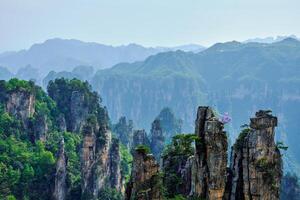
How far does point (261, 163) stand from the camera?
28.2 meters

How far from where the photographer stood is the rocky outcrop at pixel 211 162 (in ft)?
92.2

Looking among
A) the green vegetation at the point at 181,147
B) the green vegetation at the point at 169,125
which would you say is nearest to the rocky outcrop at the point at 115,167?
the green vegetation at the point at 181,147

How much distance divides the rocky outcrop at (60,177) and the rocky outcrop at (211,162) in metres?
29.4

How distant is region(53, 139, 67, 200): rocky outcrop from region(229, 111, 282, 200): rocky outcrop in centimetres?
3063

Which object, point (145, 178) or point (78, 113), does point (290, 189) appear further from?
point (145, 178)

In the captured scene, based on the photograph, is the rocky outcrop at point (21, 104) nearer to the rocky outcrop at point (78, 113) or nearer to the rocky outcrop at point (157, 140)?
the rocky outcrop at point (78, 113)

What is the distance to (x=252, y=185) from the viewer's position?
28.2 m

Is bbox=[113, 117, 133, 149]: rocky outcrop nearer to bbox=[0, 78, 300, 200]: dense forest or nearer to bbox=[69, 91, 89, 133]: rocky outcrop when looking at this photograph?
bbox=[0, 78, 300, 200]: dense forest

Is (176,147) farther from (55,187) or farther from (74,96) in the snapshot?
(74,96)

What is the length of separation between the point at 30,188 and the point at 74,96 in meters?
22.2

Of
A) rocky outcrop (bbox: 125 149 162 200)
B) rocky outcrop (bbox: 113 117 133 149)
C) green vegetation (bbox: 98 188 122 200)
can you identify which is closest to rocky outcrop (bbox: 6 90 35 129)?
green vegetation (bbox: 98 188 122 200)

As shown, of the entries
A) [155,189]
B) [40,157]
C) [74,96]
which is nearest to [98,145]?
[40,157]

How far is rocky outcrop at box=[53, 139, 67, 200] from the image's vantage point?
185 ft

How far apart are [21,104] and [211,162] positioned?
4482cm
